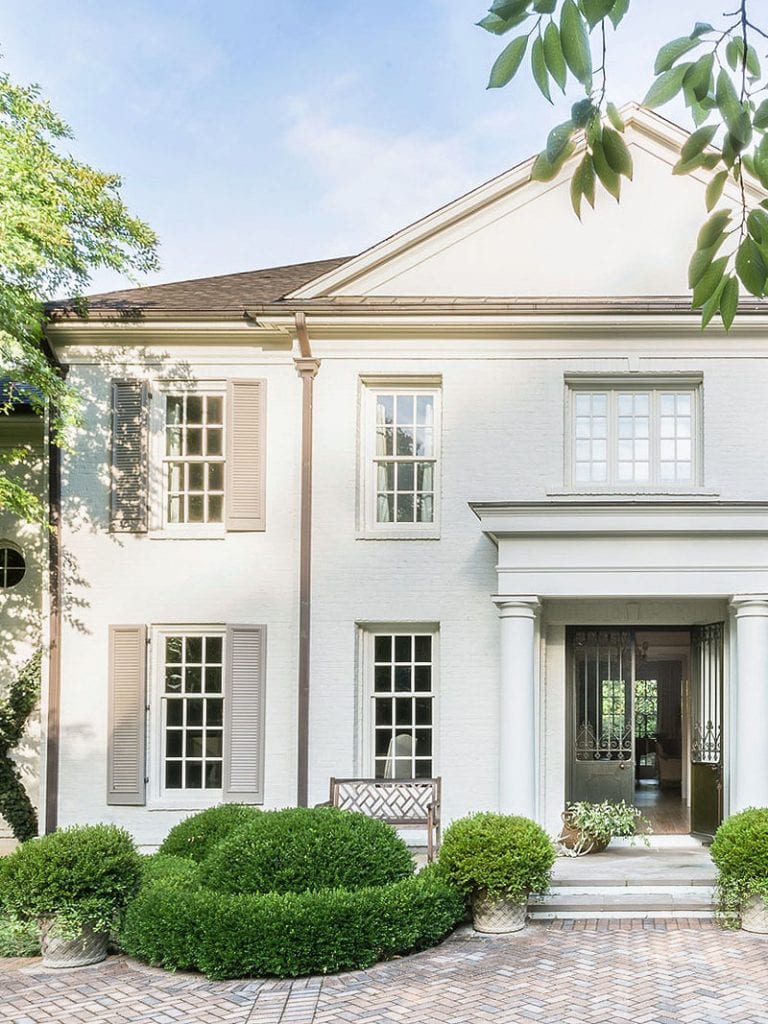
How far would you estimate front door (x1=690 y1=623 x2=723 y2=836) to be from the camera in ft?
38.8

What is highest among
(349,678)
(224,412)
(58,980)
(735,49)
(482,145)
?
(224,412)

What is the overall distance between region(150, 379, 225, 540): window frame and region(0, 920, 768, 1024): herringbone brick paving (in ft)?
17.1

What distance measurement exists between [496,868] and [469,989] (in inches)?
58.6

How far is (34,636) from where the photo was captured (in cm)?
1326

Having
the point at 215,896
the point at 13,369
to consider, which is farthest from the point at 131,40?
the point at 215,896

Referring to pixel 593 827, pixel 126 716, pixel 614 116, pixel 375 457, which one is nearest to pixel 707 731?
pixel 593 827

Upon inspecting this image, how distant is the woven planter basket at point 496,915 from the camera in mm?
8867

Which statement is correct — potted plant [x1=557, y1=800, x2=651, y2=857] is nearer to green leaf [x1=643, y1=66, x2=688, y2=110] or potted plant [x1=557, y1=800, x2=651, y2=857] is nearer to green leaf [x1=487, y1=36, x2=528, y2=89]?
green leaf [x1=643, y1=66, x2=688, y2=110]

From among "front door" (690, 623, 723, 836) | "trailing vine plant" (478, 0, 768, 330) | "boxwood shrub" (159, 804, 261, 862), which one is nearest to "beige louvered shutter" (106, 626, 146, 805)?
"boxwood shrub" (159, 804, 261, 862)

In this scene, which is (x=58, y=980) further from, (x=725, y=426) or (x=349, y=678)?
(x=725, y=426)

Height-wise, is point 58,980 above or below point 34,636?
below

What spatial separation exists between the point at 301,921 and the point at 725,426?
7.56m

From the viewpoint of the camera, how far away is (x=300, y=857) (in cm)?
835

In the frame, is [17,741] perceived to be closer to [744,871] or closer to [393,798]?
[393,798]
